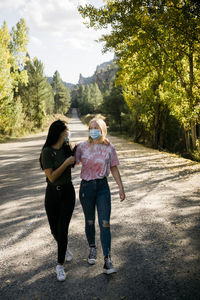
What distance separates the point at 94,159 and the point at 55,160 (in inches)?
19.9

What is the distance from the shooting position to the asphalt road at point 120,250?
294 centimetres

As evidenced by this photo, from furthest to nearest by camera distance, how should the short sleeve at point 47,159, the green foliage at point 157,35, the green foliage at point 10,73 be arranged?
the green foliage at point 10,73 → the green foliage at point 157,35 → the short sleeve at point 47,159

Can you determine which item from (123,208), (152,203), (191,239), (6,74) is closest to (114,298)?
A: (191,239)

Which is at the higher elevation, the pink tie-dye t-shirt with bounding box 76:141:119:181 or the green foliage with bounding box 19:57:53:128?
the green foliage with bounding box 19:57:53:128

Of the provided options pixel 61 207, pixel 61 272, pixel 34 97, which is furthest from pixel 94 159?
pixel 34 97

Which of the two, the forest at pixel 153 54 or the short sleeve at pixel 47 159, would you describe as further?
the forest at pixel 153 54

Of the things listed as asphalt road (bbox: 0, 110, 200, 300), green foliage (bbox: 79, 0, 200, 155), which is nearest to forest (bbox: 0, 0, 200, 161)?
green foliage (bbox: 79, 0, 200, 155)

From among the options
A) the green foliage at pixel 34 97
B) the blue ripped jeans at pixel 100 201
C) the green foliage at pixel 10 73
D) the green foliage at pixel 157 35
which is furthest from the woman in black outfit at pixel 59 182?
the green foliage at pixel 34 97

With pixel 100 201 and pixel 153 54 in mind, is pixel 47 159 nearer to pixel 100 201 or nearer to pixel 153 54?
pixel 100 201

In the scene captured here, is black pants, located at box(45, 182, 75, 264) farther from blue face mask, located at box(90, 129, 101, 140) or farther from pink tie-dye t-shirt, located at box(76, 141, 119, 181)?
blue face mask, located at box(90, 129, 101, 140)

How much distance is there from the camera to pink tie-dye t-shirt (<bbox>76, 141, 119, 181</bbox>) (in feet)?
10.7

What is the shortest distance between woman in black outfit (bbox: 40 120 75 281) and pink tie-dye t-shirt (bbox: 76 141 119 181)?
211mm

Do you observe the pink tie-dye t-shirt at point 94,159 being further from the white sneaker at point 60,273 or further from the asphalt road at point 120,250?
the asphalt road at point 120,250

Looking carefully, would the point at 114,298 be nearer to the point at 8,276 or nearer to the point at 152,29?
the point at 8,276
